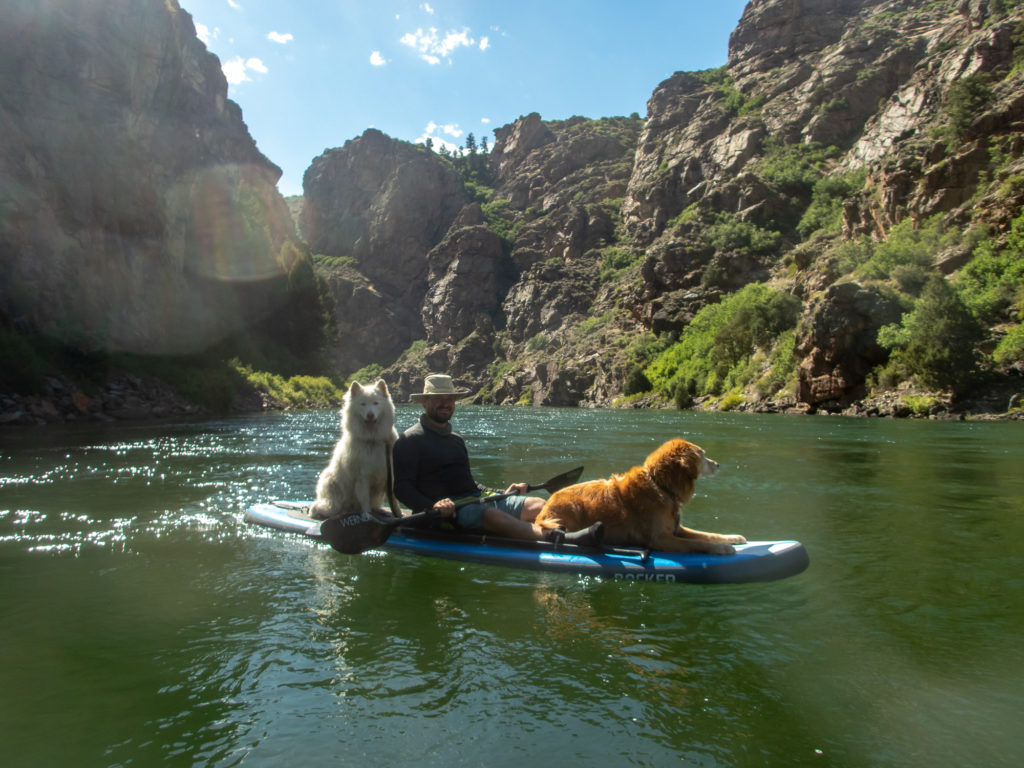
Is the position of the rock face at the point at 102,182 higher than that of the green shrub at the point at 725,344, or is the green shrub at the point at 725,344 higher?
the rock face at the point at 102,182

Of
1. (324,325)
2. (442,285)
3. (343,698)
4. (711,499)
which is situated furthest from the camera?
(442,285)

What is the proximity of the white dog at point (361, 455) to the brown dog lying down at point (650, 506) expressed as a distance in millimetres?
1676

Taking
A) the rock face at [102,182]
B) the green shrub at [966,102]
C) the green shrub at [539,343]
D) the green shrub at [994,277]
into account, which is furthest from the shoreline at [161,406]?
the green shrub at [539,343]

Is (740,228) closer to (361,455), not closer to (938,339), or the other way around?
(938,339)

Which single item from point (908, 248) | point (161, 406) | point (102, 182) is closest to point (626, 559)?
point (161, 406)

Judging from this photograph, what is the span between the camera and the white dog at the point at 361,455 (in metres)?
6.14

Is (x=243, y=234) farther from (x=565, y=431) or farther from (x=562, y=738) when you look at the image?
(x=562, y=738)

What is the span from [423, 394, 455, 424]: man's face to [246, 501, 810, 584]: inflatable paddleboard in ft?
3.67

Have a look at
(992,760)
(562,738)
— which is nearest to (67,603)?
(562,738)

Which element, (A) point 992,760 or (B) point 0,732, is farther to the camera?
(B) point 0,732

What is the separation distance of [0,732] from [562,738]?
267 cm

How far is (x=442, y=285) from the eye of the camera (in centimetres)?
12594

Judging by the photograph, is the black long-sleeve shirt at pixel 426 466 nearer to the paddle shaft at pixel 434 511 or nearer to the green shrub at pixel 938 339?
the paddle shaft at pixel 434 511

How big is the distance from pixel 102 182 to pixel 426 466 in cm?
3275
